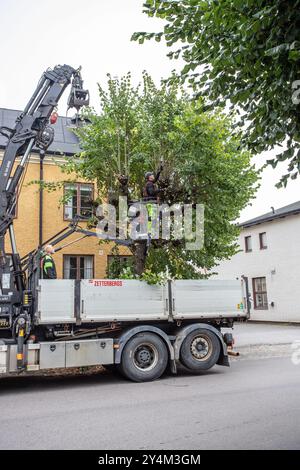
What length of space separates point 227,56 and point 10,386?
26.3 ft

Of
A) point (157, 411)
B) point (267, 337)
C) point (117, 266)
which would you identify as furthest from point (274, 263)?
point (157, 411)

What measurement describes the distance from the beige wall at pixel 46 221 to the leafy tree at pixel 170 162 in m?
5.15

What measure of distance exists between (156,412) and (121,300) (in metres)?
3.62

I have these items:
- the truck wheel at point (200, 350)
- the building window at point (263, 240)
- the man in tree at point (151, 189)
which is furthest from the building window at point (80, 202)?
the building window at point (263, 240)

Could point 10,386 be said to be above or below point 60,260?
below

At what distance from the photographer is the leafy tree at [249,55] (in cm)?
480

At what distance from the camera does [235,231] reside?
13945 millimetres

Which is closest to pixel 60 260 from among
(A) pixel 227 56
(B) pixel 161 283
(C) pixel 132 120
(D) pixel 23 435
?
(C) pixel 132 120

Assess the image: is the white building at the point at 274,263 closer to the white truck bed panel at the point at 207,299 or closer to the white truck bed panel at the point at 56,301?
the white truck bed panel at the point at 207,299

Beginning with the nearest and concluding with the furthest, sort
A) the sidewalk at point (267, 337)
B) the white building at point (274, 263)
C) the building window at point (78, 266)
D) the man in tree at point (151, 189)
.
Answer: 1. the man in tree at point (151, 189)
2. the sidewalk at point (267, 337)
3. the building window at point (78, 266)
4. the white building at point (274, 263)

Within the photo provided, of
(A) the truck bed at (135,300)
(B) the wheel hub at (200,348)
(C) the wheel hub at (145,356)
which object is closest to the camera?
(A) the truck bed at (135,300)

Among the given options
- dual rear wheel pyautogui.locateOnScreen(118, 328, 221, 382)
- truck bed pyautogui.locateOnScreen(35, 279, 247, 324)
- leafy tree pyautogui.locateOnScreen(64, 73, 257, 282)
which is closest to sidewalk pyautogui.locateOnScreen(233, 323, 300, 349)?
leafy tree pyautogui.locateOnScreen(64, 73, 257, 282)

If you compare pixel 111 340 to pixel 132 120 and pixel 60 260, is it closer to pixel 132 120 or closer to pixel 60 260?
pixel 132 120
